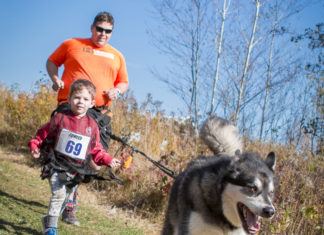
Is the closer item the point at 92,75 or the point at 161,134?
the point at 92,75

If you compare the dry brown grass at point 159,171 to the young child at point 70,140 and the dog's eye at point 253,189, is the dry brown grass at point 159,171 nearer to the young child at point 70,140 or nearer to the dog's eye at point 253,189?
the dog's eye at point 253,189

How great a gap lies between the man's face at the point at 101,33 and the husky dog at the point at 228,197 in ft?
7.36

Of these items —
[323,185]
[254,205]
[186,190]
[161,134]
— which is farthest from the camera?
[161,134]

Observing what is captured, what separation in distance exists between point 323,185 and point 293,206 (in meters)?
0.62

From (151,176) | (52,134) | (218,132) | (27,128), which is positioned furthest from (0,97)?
(218,132)

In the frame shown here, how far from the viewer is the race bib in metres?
3.23

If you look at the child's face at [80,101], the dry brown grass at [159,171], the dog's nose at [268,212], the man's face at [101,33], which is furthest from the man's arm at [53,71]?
the dog's nose at [268,212]

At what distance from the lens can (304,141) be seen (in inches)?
234

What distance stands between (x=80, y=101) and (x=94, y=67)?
0.87 meters

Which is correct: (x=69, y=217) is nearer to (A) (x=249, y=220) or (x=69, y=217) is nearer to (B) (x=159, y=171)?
(B) (x=159, y=171)

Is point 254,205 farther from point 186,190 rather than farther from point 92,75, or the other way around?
point 92,75

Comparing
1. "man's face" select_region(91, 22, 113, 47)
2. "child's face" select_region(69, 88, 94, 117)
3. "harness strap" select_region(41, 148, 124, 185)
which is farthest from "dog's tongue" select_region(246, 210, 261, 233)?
"man's face" select_region(91, 22, 113, 47)

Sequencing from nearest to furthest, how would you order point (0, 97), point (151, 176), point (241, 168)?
point (241, 168) < point (151, 176) < point (0, 97)

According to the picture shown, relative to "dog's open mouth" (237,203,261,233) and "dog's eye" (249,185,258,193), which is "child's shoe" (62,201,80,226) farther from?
"dog's eye" (249,185,258,193)
